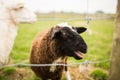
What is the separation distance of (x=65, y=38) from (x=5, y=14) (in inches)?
49.4

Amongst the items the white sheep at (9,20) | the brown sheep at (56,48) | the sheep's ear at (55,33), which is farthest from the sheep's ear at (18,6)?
the sheep's ear at (55,33)

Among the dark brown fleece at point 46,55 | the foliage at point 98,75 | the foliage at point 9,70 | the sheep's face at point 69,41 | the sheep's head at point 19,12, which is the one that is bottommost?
the foliage at point 98,75

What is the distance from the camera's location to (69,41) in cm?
382

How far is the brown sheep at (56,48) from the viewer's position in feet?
12.4

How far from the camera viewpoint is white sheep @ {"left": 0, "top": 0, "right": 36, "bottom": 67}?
447 cm

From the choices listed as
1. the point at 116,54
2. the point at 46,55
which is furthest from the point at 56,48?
the point at 116,54

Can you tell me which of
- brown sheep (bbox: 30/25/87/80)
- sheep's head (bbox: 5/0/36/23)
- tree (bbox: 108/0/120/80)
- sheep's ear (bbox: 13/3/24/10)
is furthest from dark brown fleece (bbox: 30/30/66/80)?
tree (bbox: 108/0/120/80)

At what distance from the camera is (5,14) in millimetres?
4523

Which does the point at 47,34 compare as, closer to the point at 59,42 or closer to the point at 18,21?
the point at 59,42

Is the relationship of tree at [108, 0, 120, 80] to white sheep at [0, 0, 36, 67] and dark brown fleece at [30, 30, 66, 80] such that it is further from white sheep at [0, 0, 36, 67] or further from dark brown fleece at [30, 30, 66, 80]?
white sheep at [0, 0, 36, 67]

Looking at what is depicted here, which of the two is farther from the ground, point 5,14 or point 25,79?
point 5,14

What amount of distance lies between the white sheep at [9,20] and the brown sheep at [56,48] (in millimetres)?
420

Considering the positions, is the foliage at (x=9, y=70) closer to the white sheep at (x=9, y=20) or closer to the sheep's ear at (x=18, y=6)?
the white sheep at (x=9, y=20)

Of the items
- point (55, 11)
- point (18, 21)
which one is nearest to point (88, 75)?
point (18, 21)
